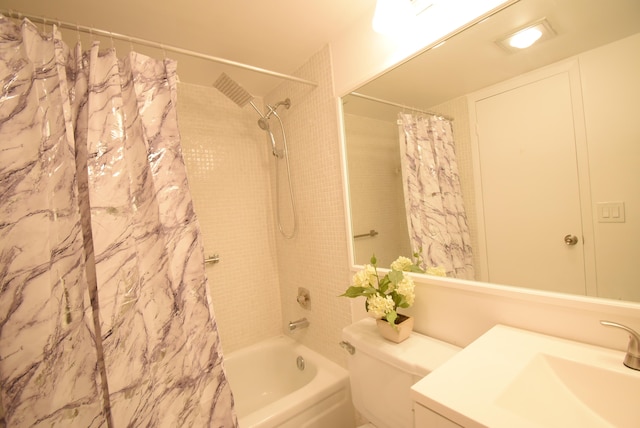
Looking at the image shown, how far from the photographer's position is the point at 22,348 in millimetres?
792

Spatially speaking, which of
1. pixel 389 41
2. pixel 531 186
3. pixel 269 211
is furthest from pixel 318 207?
pixel 531 186

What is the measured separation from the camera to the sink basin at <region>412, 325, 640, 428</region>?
1.72ft

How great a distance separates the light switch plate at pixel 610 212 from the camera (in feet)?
2.21

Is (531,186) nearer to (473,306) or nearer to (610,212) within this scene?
(610,212)

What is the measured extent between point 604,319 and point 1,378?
5.57 ft

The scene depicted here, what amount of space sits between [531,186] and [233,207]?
1715 millimetres

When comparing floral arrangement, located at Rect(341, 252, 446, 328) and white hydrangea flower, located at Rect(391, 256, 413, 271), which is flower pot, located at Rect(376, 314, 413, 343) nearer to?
floral arrangement, located at Rect(341, 252, 446, 328)

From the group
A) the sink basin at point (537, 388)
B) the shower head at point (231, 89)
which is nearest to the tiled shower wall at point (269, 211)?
the shower head at point (231, 89)

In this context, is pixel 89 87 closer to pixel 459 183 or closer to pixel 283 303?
pixel 459 183

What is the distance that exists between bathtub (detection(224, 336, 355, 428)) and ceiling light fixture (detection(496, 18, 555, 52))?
164cm

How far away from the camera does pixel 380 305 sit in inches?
37.7

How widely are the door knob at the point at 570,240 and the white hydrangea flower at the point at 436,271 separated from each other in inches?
15.3

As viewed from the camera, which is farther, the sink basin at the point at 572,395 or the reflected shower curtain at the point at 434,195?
the reflected shower curtain at the point at 434,195

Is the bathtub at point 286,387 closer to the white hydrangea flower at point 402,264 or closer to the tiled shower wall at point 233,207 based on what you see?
the tiled shower wall at point 233,207
